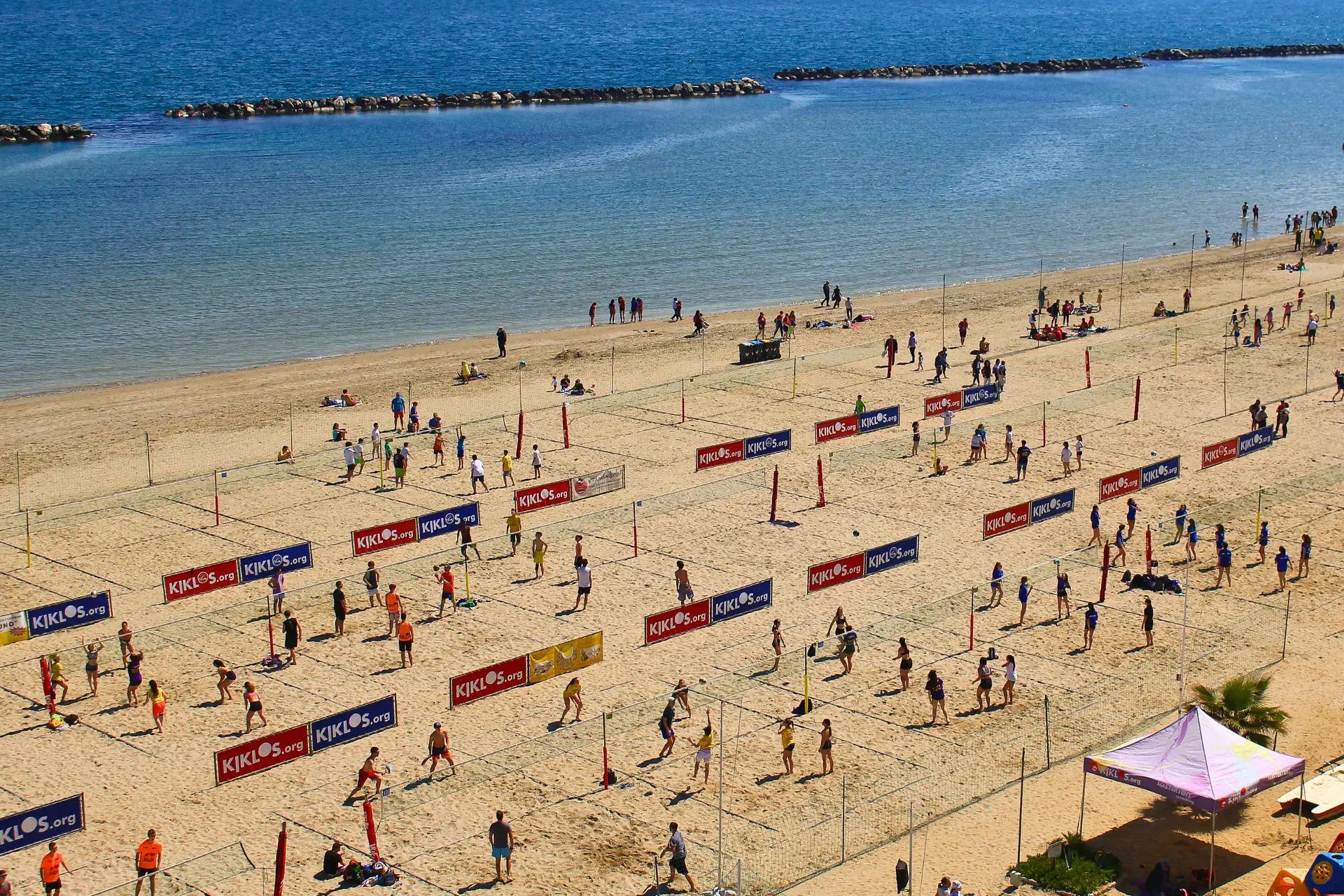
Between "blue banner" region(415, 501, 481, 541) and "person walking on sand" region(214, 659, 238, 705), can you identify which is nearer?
"person walking on sand" region(214, 659, 238, 705)

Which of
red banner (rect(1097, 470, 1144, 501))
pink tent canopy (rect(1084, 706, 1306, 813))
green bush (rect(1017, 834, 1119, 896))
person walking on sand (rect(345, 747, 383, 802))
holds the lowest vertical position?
green bush (rect(1017, 834, 1119, 896))

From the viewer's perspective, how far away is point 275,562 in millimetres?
36188

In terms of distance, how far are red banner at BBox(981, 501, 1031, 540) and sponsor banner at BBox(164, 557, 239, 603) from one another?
61.7 ft

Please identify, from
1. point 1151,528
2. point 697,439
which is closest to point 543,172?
point 697,439

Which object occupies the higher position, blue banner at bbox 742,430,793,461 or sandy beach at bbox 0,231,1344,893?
blue banner at bbox 742,430,793,461

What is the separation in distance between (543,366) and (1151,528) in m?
29.4

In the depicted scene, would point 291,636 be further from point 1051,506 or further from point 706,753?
point 1051,506


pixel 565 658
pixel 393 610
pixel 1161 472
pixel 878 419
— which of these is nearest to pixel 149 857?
pixel 565 658

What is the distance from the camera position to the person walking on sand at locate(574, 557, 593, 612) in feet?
113

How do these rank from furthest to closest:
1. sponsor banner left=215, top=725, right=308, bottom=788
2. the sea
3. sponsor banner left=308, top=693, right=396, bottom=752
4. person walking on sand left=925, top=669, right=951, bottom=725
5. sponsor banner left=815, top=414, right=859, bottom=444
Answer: the sea, sponsor banner left=815, top=414, right=859, bottom=444, person walking on sand left=925, top=669, right=951, bottom=725, sponsor banner left=308, top=693, right=396, bottom=752, sponsor banner left=215, top=725, right=308, bottom=788

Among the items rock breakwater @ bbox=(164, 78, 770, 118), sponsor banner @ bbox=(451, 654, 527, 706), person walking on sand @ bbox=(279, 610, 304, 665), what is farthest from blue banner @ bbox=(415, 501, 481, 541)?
rock breakwater @ bbox=(164, 78, 770, 118)

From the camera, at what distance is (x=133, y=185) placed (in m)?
114

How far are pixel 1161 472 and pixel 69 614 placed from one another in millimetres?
29262

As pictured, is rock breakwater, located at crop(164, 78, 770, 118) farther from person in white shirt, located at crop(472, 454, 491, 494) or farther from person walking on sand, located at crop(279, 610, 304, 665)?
person walking on sand, located at crop(279, 610, 304, 665)
